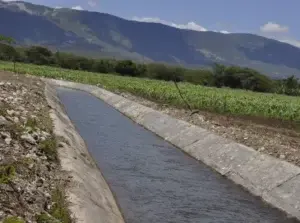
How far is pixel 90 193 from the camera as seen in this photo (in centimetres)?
1609

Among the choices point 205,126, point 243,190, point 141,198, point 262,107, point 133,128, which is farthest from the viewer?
point 262,107

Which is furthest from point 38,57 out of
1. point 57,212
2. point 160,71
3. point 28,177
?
point 57,212

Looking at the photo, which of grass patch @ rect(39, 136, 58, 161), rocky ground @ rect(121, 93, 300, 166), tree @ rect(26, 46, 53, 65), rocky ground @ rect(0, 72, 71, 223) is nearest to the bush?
tree @ rect(26, 46, 53, 65)

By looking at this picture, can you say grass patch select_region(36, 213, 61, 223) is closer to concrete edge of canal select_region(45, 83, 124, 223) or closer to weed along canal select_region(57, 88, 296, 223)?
concrete edge of canal select_region(45, 83, 124, 223)

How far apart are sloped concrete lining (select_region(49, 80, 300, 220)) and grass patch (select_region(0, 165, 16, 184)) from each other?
1059 centimetres

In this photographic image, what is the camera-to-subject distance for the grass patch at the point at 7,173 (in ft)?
41.3

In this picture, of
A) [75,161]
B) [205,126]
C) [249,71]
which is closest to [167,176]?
[75,161]

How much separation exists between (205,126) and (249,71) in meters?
106

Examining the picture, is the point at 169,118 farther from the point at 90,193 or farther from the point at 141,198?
the point at 90,193

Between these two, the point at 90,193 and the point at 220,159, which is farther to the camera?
the point at 220,159

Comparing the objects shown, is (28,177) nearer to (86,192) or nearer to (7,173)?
(7,173)

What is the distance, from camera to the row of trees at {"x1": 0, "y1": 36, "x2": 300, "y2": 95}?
135 meters

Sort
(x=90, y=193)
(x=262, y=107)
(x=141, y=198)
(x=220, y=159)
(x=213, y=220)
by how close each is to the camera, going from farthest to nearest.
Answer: (x=262, y=107) < (x=220, y=159) < (x=141, y=198) < (x=213, y=220) < (x=90, y=193)

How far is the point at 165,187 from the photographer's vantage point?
20875mm
